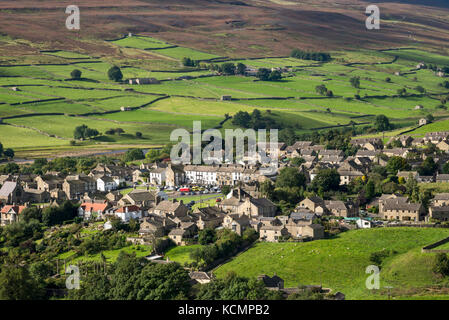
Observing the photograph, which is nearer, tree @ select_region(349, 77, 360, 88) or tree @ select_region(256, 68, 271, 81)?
tree @ select_region(349, 77, 360, 88)

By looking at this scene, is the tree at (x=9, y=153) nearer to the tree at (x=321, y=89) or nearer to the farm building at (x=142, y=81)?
the farm building at (x=142, y=81)

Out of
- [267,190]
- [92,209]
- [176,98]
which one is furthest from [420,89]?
[92,209]

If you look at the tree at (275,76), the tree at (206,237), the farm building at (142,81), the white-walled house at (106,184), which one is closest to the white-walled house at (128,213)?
the tree at (206,237)

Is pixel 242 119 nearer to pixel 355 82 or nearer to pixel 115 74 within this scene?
pixel 115 74

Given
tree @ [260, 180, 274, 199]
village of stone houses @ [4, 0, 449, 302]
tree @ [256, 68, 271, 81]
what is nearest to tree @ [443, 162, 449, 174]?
village of stone houses @ [4, 0, 449, 302]

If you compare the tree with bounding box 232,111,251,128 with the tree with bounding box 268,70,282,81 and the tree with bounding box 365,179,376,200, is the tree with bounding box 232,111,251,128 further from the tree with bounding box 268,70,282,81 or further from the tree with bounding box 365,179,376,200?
the tree with bounding box 365,179,376,200
